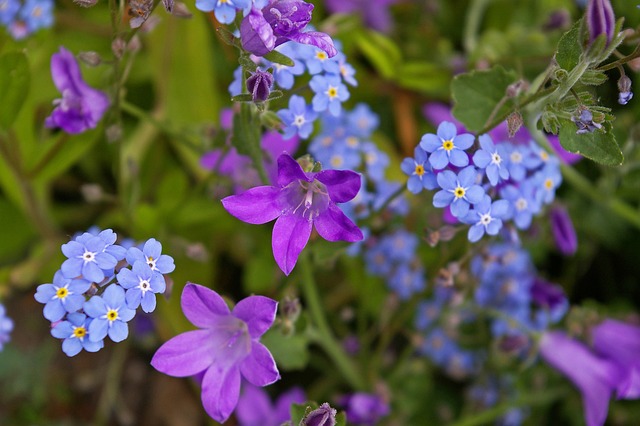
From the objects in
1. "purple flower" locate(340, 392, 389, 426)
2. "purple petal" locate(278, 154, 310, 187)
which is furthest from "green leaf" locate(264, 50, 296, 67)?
"purple flower" locate(340, 392, 389, 426)

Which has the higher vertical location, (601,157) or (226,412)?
(601,157)

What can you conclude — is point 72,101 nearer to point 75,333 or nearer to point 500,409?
point 75,333

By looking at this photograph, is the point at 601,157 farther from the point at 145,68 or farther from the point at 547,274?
the point at 145,68

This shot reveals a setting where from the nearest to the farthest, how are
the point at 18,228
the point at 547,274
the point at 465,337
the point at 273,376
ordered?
1. the point at 273,376
2. the point at 465,337
3. the point at 18,228
4. the point at 547,274

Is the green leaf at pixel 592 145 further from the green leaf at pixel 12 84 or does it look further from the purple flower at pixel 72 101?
the green leaf at pixel 12 84

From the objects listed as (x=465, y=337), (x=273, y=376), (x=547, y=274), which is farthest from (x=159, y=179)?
(x=547, y=274)

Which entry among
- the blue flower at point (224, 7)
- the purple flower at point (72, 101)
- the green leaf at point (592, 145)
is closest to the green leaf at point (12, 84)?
the purple flower at point (72, 101)
